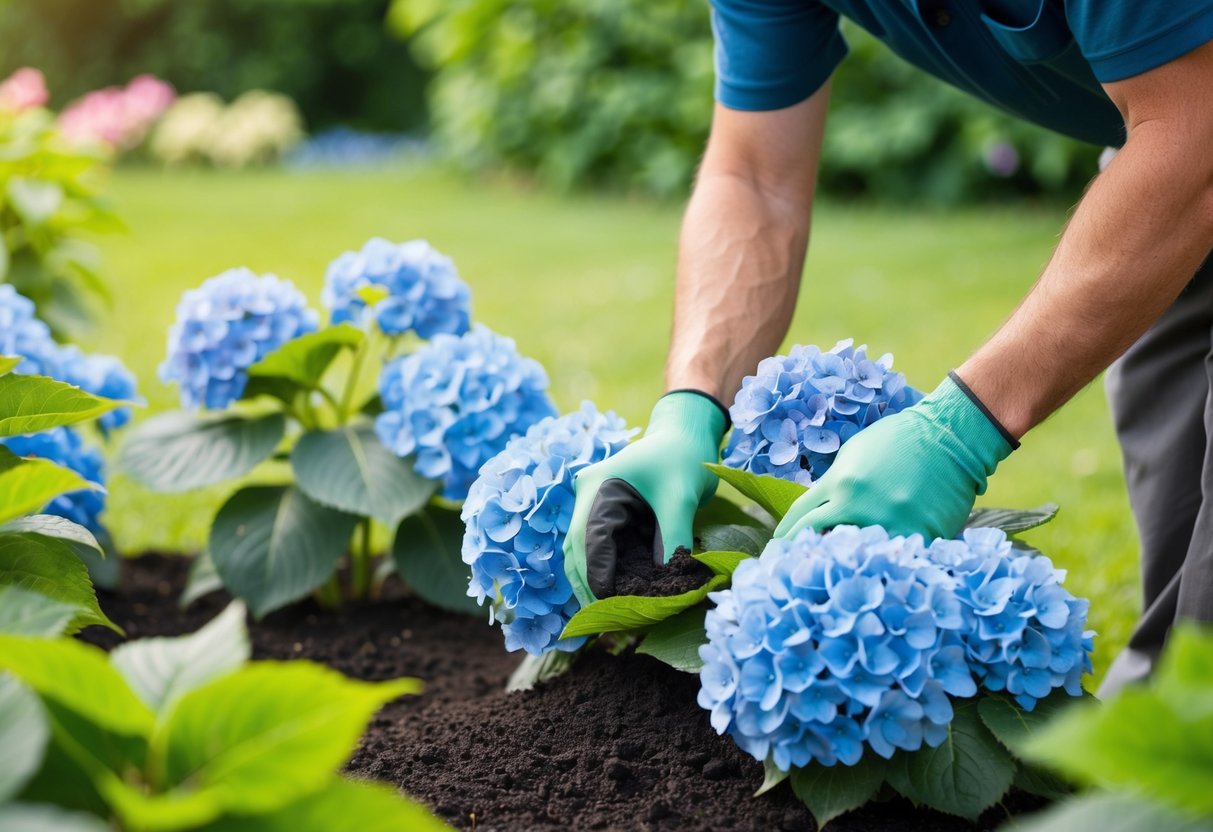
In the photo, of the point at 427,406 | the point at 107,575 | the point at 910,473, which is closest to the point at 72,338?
the point at 107,575

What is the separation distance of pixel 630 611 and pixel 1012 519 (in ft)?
1.96

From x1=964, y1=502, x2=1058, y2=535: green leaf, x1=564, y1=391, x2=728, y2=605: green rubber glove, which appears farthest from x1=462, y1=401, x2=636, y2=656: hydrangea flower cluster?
x1=964, y1=502, x2=1058, y2=535: green leaf

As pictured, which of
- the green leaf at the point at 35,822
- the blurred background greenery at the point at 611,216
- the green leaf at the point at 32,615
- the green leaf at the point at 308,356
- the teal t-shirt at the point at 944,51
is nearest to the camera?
the green leaf at the point at 35,822

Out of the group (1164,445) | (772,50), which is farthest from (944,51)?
(1164,445)

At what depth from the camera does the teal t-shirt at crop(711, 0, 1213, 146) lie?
1.81 metres

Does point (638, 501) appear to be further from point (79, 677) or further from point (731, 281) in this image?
point (79, 677)

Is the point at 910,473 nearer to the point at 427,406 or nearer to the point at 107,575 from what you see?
the point at 427,406

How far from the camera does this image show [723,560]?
4.85 feet

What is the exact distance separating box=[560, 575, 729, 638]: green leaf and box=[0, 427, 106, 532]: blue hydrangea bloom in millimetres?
1169

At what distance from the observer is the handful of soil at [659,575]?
1.54 meters

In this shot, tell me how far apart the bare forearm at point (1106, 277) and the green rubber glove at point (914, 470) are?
0.03 metres

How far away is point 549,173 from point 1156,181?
8.29 metres

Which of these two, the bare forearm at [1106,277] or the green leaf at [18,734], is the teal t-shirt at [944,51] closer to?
the bare forearm at [1106,277]

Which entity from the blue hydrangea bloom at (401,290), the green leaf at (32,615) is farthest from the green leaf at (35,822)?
the blue hydrangea bloom at (401,290)
